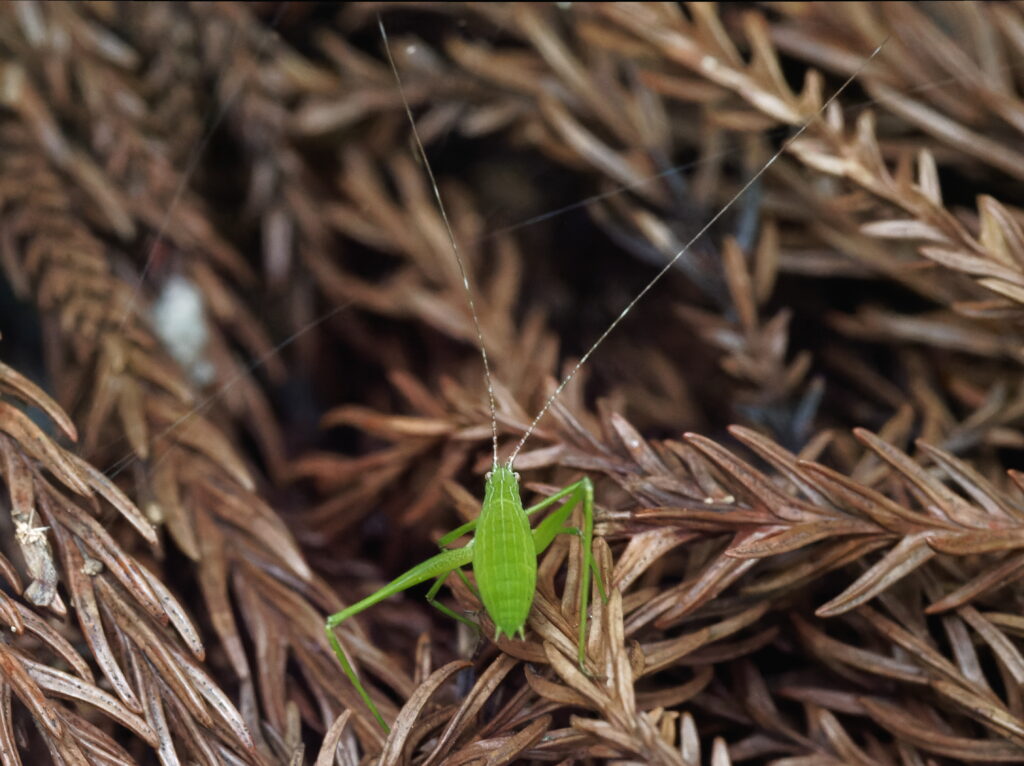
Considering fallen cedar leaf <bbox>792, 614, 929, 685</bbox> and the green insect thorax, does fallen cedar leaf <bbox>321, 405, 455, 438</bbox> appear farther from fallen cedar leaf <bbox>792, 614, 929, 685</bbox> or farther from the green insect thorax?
fallen cedar leaf <bbox>792, 614, 929, 685</bbox>

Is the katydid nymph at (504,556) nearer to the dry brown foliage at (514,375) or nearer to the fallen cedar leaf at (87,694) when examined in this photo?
the dry brown foliage at (514,375)

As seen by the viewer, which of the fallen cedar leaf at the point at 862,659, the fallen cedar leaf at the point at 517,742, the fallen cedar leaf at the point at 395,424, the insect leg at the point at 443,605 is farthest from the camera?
the fallen cedar leaf at the point at 395,424

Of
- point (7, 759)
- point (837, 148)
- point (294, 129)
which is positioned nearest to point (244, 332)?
point (294, 129)

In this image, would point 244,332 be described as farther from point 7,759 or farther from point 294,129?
point 7,759

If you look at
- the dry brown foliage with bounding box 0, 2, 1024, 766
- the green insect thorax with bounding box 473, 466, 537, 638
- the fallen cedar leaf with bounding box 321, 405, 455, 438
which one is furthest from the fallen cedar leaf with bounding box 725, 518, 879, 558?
the fallen cedar leaf with bounding box 321, 405, 455, 438

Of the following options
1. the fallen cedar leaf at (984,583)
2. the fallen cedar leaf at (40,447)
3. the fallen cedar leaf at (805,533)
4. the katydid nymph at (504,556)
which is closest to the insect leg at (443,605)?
the katydid nymph at (504,556)

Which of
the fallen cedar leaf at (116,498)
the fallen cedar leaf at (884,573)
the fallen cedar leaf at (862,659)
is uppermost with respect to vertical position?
the fallen cedar leaf at (116,498)

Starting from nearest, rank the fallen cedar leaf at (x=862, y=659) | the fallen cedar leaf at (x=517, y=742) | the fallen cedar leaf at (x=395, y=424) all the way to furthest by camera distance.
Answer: the fallen cedar leaf at (x=517, y=742) → the fallen cedar leaf at (x=862, y=659) → the fallen cedar leaf at (x=395, y=424)

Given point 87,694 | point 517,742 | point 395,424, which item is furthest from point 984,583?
point 87,694
